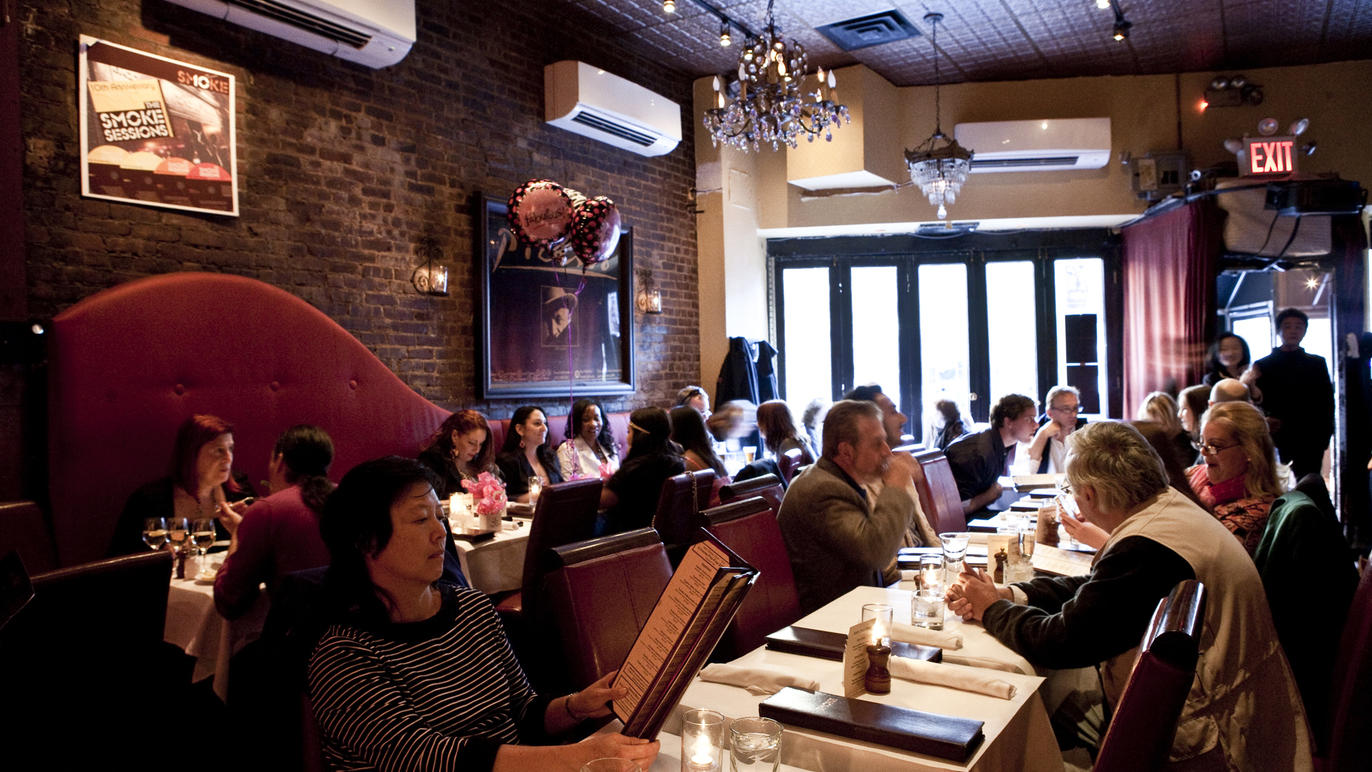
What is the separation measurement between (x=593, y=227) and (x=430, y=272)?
3.64 feet

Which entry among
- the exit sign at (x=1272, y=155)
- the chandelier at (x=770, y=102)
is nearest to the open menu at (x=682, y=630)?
the chandelier at (x=770, y=102)

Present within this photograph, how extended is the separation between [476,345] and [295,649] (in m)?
4.62

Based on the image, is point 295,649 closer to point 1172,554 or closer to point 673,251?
point 1172,554

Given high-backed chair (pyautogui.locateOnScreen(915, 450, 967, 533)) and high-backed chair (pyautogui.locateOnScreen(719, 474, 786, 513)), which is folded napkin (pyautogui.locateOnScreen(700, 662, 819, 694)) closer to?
Result: high-backed chair (pyautogui.locateOnScreen(719, 474, 786, 513))

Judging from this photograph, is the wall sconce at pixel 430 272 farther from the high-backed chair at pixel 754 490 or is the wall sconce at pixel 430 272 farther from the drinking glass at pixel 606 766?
the drinking glass at pixel 606 766

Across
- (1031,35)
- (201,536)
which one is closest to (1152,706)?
(201,536)

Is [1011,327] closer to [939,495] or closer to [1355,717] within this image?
[939,495]

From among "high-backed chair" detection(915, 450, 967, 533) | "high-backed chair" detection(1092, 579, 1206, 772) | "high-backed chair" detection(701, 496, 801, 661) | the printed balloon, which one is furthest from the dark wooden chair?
"high-backed chair" detection(1092, 579, 1206, 772)

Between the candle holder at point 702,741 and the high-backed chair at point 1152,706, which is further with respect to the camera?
the candle holder at point 702,741

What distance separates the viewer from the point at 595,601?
84.5 inches

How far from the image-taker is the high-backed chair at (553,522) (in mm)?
3646

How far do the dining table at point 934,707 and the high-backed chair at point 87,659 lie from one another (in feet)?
3.43

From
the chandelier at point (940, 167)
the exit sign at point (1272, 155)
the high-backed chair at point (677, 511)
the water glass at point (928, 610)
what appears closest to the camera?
the water glass at point (928, 610)

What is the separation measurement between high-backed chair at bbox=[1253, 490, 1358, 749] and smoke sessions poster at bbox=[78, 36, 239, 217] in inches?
192
